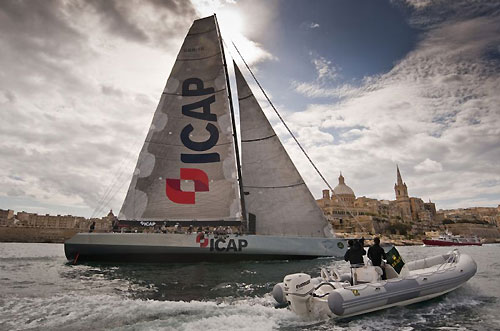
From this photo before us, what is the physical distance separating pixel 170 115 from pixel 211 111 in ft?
8.30

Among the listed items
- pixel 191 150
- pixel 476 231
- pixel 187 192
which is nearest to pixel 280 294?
pixel 187 192

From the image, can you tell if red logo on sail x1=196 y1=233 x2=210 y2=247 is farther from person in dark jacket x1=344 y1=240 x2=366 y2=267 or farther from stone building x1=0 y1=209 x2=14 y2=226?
stone building x1=0 y1=209 x2=14 y2=226

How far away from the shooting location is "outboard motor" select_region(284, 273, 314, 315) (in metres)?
6.82

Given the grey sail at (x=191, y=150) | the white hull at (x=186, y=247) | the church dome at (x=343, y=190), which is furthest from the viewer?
the church dome at (x=343, y=190)

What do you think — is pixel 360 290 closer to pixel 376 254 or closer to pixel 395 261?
pixel 376 254

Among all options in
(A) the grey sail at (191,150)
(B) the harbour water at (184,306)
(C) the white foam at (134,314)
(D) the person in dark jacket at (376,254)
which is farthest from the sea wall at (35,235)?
(D) the person in dark jacket at (376,254)

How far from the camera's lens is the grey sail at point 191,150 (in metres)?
17.5

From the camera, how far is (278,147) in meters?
18.2

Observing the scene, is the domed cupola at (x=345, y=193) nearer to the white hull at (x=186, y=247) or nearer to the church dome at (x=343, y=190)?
→ the church dome at (x=343, y=190)

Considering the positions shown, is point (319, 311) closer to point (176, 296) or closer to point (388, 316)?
point (388, 316)

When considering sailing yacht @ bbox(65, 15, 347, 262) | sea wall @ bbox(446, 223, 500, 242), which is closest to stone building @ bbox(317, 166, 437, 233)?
sea wall @ bbox(446, 223, 500, 242)

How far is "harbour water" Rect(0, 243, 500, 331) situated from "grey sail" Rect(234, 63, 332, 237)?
472cm

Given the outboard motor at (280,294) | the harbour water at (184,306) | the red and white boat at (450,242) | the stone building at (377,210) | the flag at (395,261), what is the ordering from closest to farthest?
the harbour water at (184,306)
the outboard motor at (280,294)
the flag at (395,261)
the red and white boat at (450,242)
the stone building at (377,210)

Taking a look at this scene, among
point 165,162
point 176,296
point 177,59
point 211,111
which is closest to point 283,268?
point 176,296
